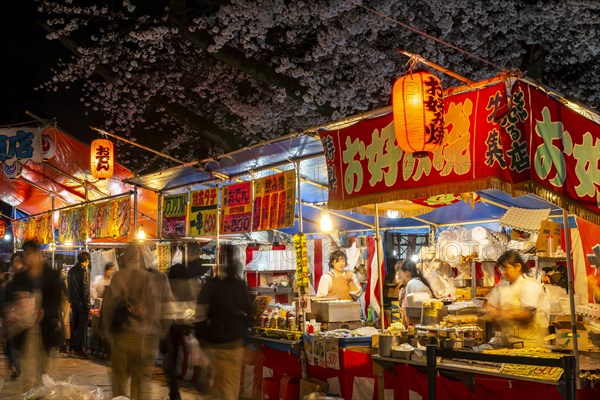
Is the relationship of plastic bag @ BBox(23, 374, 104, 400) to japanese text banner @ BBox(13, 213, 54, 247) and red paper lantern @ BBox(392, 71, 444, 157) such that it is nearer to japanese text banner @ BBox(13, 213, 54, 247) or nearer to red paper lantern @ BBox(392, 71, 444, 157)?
red paper lantern @ BBox(392, 71, 444, 157)

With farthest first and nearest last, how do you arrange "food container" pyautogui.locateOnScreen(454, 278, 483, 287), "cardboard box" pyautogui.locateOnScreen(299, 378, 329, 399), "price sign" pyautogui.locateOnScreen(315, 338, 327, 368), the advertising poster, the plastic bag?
1. the advertising poster
2. "food container" pyautogui.locateOnScreen(454, 278, 483, 287)
3. "price sign" pyautogui.locateOnScreen(315, 338, 327, 368)
4. "cardboard box" pyautogui.locateOnScreen(299, 378, 329, 399)
5. the plastic bag

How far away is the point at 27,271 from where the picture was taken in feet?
25.9

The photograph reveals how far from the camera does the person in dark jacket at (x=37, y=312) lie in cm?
780

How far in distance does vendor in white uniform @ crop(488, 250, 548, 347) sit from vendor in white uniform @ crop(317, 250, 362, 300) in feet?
12.3

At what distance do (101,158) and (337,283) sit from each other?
30.6ft

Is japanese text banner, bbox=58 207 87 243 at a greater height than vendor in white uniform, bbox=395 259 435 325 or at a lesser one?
greater

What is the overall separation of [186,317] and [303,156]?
433 centimetres

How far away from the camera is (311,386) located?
8086 millimetres

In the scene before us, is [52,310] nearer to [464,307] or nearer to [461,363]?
[461,363]

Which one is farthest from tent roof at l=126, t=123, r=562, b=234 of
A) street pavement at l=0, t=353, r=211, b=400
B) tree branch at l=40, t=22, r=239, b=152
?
tree branch at l=40, t=22, r=239, b=152

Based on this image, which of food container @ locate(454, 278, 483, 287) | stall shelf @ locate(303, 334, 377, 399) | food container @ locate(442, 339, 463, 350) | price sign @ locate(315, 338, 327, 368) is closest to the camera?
food container @ locate(442, 339, 463, 350)

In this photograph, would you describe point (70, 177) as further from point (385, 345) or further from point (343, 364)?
point (385, 345)

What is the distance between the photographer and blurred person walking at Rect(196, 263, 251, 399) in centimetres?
672

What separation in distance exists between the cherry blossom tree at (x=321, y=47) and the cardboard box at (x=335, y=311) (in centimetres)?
573
